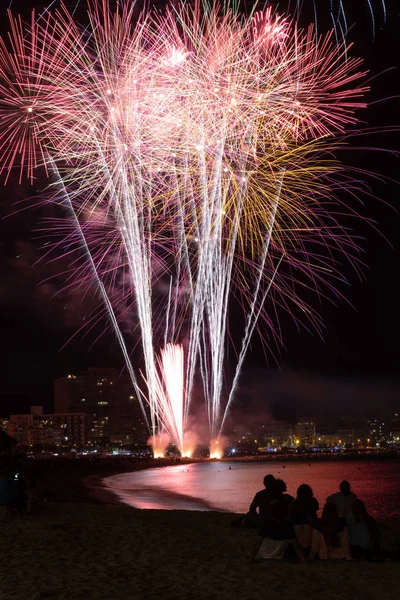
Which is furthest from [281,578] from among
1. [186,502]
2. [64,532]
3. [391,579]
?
[186,502]

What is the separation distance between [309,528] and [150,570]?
6.08 feet

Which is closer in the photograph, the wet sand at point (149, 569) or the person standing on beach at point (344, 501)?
the wet sand at point (149, 569)

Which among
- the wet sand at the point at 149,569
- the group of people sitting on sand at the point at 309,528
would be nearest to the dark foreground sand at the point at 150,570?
the wet sand at the point at 149,569

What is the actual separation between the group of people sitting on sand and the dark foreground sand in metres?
0.25

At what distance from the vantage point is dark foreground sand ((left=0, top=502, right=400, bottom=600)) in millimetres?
6902

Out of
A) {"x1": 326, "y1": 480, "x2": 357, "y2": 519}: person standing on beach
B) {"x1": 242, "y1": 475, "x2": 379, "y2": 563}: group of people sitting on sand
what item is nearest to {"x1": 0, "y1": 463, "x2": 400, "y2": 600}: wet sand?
{"x1": 242, "y1": 475, "x2": 379, "y2": 563}: group of people sitting on sand

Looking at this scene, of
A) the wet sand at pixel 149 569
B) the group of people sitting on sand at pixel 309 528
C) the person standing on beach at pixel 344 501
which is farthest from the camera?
the person standing on beach at pixel 344 501

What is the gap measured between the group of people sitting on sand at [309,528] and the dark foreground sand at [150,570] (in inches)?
9.7

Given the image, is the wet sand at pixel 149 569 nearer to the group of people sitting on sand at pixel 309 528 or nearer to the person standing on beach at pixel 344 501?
the group of people sitting on sand at pixel 309 528

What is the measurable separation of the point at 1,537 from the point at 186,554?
8.16 ft

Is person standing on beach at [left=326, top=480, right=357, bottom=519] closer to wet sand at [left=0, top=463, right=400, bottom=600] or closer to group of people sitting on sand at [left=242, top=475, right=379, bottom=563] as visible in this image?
group of people sitting on sand at [left=242, top=475, right=379, bottom=563]

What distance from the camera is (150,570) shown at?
7.86 metres

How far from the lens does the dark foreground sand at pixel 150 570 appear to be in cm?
690

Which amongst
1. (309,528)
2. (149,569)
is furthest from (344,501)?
(149,569)
